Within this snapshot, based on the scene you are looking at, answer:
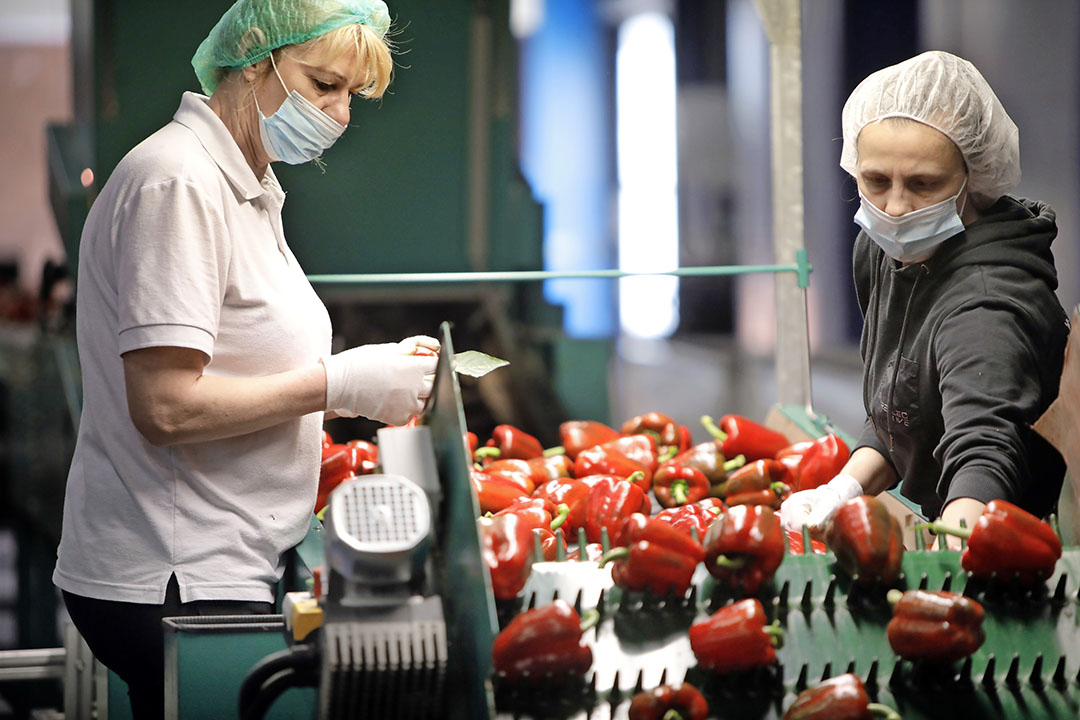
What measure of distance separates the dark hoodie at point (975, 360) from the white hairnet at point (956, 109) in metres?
0.05

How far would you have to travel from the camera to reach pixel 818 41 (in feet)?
8.49

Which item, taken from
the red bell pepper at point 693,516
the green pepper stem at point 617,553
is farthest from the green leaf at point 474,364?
the green pepper stem at point 617,553

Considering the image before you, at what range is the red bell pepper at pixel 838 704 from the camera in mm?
966

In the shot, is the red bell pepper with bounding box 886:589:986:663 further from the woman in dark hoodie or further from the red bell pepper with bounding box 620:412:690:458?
the red bell pepper with bounding box 620:412:690:458

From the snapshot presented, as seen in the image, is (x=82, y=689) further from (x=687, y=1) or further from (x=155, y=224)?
(x=687, y=1)

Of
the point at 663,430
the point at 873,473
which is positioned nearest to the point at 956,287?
the point at 873,473

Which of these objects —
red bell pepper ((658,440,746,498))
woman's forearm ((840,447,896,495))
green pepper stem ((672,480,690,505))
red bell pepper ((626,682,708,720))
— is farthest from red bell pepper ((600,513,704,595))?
red bell pepper ((658,440,746,498))

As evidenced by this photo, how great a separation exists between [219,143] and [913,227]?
875mm

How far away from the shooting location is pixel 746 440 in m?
2.21

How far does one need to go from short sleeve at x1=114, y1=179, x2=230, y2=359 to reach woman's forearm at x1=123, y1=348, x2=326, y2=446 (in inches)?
1.0

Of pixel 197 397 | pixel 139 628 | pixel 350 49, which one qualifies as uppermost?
pixel 350 49

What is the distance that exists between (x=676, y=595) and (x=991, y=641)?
31 centimetres

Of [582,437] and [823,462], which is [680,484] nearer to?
[823,462]

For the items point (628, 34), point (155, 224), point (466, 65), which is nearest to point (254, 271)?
point (155, 224)
